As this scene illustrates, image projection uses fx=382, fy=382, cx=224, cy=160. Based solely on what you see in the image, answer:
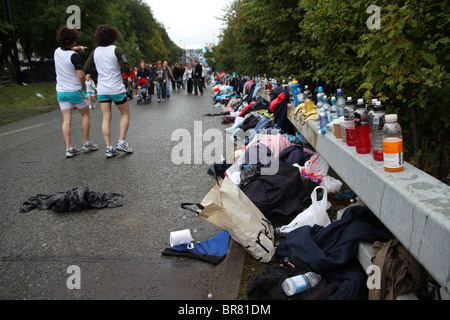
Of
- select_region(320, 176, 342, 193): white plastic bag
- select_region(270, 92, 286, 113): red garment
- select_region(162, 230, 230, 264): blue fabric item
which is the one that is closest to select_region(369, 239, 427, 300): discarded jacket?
select_region(162, 230, 230, 264): blue fabric item

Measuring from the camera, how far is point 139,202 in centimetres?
460

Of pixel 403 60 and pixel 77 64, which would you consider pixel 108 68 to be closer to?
pixel 77 64

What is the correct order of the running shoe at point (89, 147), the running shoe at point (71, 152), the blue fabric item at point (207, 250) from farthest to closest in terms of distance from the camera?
the running shoe at point (89, 147) < the running shoe at point (71, 152) < the blue fabric item at point (207, 250)

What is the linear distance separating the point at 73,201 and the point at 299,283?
294 centimetres

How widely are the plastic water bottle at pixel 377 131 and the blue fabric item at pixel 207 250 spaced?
1.47 metres

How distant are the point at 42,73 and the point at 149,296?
33422 mm

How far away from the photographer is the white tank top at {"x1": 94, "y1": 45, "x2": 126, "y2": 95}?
6.79 m

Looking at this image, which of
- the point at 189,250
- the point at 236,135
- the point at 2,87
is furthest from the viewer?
the point at 2,87

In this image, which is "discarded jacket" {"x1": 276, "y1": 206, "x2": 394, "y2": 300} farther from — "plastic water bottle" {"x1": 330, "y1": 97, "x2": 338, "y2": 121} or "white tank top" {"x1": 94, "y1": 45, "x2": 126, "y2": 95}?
"white tank top" {"x1": 94, "y1": 45, "x2": 126, "y2": 95}

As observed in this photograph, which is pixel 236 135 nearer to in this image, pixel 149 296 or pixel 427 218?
pixel 149 296

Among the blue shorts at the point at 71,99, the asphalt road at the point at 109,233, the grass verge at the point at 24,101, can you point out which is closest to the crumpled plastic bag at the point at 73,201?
the asphalt road at the point at 109,233

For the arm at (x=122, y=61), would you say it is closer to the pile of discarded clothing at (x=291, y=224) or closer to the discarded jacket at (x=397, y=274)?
the pile of discarded clothing at (x=291, y=224)

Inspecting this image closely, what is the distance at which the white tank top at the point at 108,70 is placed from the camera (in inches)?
267
